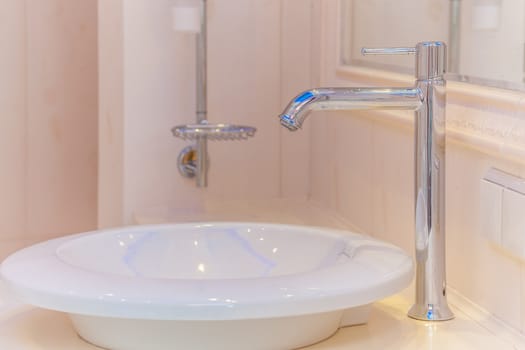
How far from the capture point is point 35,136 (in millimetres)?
1990

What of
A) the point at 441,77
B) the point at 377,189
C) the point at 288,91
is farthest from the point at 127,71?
the point at 441,77

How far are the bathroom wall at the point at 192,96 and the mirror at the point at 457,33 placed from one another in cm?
21

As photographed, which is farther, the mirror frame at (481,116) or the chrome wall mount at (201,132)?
the chrome wall mount at (201,132)

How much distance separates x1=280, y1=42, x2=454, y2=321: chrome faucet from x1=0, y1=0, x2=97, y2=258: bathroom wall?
1154mm

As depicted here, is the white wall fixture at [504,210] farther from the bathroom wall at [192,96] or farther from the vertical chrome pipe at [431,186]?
the bathroom wall at [192,96]

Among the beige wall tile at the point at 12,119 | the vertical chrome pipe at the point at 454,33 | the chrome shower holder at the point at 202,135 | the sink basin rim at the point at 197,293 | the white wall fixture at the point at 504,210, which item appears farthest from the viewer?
the beige wall tile at the point at 12,119

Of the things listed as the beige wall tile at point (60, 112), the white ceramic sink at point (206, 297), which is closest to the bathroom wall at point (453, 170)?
the white ceramic sink at point (206, 297)

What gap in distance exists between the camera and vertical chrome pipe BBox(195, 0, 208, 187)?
5.07 ft

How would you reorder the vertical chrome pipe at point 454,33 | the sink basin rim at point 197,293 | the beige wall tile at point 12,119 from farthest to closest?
the beige wall tile at point 12,119, the vertical chrome pipe at point 454,33, the sink basin rim at point 197,293

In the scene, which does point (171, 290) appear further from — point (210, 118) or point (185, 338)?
point (210, 118)

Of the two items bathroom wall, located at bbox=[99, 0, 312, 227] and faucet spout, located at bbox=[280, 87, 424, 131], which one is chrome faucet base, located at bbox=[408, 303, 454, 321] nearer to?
faucet spout, located at bbox=[280, 87, 424, 131]

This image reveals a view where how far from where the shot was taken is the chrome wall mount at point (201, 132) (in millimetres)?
1495

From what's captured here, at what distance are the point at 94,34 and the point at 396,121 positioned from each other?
963 mm

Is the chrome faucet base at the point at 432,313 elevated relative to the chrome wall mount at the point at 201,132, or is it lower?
lower
